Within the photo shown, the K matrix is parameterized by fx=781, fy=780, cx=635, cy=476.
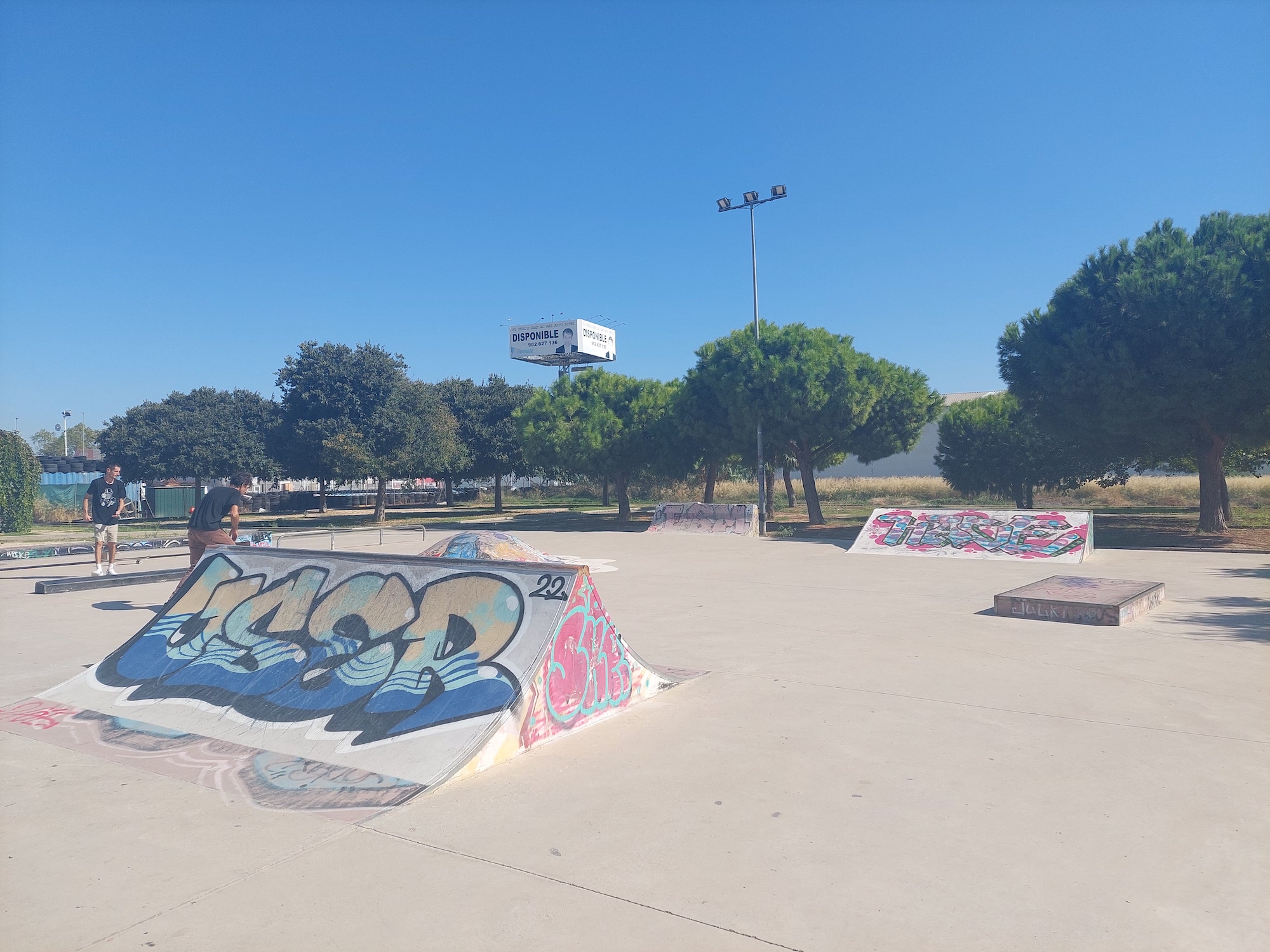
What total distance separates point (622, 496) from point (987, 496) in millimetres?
17222

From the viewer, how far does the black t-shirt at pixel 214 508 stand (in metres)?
9.46

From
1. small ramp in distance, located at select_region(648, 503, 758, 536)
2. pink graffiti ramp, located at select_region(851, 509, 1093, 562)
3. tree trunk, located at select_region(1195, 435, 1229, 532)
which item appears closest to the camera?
pink graffiti ramp, located at select_region(851, 509, 1093, 562)

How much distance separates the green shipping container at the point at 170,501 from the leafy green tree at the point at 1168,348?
140ft

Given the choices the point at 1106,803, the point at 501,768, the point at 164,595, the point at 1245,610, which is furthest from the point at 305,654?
the point at 1245,610

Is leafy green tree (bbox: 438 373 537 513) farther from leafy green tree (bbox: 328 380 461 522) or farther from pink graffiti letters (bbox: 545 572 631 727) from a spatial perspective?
pink graffiti letters (bbox: 545 572 631 727)

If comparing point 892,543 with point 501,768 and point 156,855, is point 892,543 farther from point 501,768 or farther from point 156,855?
point 156,855

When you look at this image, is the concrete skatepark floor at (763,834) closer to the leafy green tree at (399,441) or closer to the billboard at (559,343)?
the leafy green tree at (399,441)

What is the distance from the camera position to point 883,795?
4.27m

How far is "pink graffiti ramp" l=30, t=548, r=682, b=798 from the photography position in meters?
4.95

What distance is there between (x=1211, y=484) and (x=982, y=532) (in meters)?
8.08

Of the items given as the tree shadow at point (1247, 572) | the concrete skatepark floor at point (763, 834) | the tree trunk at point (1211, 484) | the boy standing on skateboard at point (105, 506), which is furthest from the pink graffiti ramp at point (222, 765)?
the tree trunk at point (1211, 484)

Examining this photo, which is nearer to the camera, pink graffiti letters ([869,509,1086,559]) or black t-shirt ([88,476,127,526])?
black t-shirt ([88,476,127,526])

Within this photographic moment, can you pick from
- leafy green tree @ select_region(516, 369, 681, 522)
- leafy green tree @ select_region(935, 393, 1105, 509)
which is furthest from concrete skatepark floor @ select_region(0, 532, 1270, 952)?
leafy green tree @ select_region(935, 393, 1105, 509)

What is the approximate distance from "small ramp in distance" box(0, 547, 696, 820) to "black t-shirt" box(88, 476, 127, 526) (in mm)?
6658
